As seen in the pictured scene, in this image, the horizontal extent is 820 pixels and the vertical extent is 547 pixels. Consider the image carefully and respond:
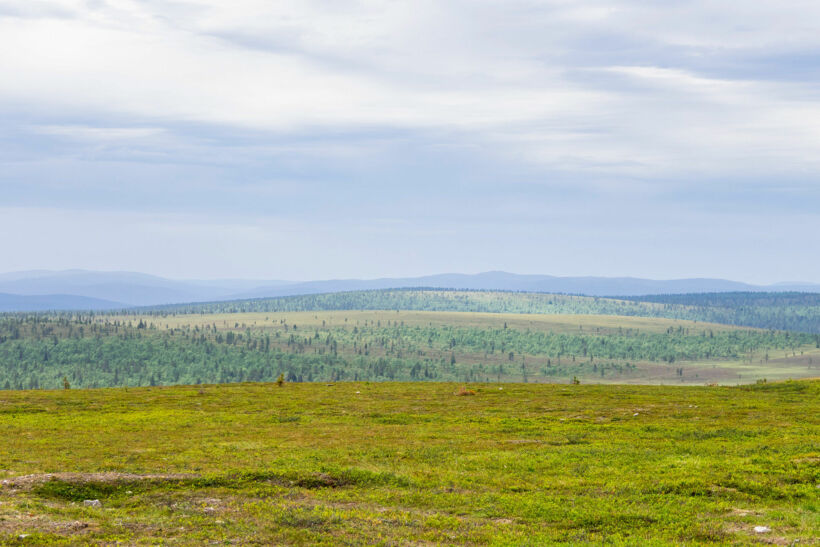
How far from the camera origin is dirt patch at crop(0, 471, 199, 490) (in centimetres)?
2695

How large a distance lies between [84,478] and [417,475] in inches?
504

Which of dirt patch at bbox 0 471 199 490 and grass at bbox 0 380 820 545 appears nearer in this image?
grass at bbox 0 380 820 545

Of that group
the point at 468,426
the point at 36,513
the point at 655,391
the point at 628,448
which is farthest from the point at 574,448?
the point at 655,391

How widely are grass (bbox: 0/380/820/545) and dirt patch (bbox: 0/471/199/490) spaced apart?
0.10 meters

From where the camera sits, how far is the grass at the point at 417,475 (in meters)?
21.6

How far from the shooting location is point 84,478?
91.1 ft

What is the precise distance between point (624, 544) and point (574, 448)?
56.7ft

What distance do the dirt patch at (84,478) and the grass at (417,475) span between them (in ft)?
0.33

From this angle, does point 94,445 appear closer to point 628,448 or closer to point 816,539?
point 628,448

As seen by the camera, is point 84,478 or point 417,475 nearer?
point 84,478

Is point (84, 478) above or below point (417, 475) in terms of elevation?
above

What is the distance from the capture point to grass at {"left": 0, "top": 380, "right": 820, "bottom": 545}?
21.6m

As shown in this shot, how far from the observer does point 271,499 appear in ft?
84.6

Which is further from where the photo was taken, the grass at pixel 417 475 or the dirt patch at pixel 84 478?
the dirt patch at pixel 84 478
